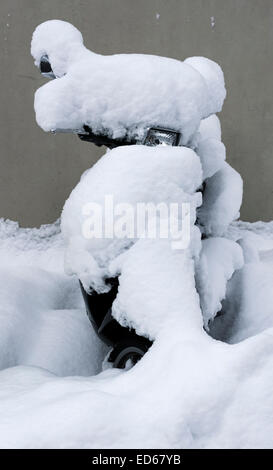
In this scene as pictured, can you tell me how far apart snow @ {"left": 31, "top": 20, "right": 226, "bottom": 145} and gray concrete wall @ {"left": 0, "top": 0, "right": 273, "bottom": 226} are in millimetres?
1750

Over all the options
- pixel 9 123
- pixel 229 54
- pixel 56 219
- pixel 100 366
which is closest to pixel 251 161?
pixel 229 54

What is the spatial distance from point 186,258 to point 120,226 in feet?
1.02

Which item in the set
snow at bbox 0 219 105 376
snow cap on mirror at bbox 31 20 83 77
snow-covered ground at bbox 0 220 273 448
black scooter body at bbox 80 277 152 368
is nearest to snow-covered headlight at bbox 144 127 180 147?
snow cap on mirror at bbox 31 20 83 77

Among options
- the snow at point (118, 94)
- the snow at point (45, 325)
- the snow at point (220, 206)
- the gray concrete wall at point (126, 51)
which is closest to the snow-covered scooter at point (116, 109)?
the snow at point (118, 94)

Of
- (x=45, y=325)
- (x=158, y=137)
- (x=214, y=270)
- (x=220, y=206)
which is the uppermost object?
(x=158, y=137)

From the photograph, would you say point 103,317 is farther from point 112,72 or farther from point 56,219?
point 56,219

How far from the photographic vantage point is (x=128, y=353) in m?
2.18

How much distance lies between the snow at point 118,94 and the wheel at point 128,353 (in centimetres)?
94

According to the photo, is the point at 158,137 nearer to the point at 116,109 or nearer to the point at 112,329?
the point at 116,109

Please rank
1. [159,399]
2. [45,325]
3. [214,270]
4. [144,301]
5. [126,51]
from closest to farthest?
1. [159,399]
2. [144,301]
3. [214,270]
4. [45,325]
5. [126,51]

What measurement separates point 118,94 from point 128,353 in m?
1.17

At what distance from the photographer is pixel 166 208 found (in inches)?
80.2

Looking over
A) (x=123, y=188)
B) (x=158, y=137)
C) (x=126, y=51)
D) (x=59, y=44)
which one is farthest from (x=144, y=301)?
(x=126, y=51)

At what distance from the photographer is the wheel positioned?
6.81ft
